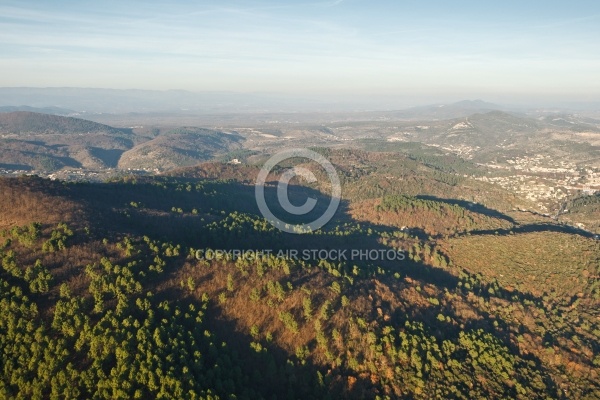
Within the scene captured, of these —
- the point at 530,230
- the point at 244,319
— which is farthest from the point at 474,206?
the point at 244,319

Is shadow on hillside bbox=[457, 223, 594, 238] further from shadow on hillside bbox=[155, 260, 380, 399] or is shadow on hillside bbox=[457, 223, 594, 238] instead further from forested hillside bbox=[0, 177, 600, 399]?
shadow on hillside bbox=[155, 260, 380, 399]

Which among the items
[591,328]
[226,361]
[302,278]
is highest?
[302,278]

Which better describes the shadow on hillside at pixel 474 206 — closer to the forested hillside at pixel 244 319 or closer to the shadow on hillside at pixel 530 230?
the shadow on hillside at pixel 530 230

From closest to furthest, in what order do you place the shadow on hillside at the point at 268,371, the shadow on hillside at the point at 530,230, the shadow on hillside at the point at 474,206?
the shadow on hillside at the point at 268,371
the shadow on hillside at the point at 530,230
the shadow on hillside at the point at 474,206

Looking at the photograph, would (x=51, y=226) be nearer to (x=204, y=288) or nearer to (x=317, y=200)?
(x=204, y=288)

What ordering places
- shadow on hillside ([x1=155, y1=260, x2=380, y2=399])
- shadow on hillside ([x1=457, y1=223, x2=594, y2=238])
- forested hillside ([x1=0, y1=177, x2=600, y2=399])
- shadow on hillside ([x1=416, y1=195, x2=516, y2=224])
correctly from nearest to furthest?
forested hillside ([x1=0, y1=177, x2=600, y2=399]) < shadow on hillside ([x1=155, y1=260, x2=380, y2=399]) < shadow on hillside ([x1=457, y1=223, x2=594, y2=238]) < shadow on hillside ([x1=416, y1=195, x2=516, y2=224])

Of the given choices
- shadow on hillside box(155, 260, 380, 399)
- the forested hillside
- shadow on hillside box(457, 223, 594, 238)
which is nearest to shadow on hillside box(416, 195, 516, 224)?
shadow on hillside box(457, 223, 594, 238)

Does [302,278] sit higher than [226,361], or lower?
higher

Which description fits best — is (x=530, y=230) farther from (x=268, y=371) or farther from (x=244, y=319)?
(x=268, y=371)

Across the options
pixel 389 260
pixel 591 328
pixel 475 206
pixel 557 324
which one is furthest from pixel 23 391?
pixel 475 206

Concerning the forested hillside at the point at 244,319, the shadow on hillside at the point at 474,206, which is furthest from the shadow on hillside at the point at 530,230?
the forested hillside at the point at 244,319

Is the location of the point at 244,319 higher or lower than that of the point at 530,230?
higher
